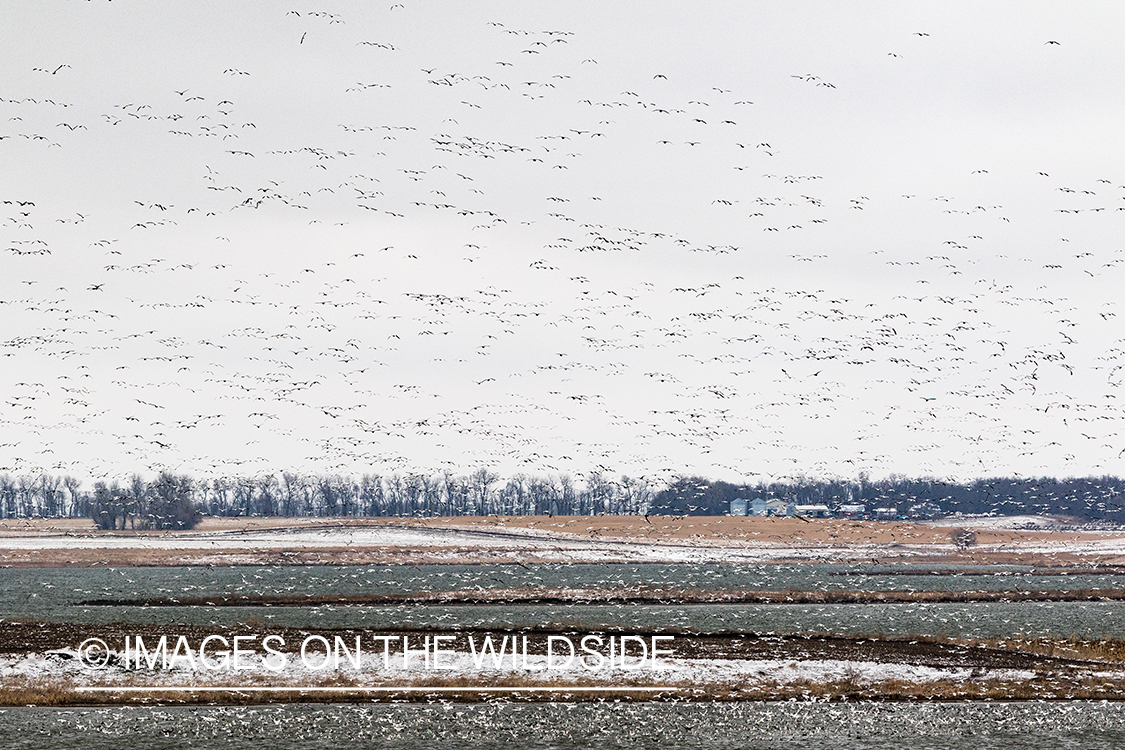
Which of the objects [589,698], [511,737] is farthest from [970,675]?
[511,737]

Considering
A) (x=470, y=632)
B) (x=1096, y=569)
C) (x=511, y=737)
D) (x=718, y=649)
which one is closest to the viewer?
(x=511, y=737)

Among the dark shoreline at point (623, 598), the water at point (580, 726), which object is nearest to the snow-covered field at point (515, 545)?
the dark shoreline at point (623, 598)

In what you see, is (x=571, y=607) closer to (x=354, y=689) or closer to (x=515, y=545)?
(x=354, y=689)

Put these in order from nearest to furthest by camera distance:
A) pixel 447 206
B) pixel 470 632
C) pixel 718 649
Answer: pixel 447 206, pixel 718 649, pixel 470 632

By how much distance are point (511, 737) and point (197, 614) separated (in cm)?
3748

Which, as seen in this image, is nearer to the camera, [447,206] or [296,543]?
[447,206]

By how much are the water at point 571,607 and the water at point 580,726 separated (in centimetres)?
1976

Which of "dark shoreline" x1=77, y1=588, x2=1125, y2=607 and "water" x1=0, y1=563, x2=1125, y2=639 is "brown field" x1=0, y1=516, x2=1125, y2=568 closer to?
"water" x1=0, y1=563, x2=1125, y2=639

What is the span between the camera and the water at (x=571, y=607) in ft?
205

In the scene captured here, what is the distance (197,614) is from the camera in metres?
67.5

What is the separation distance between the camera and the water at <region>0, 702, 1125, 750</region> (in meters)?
34.4

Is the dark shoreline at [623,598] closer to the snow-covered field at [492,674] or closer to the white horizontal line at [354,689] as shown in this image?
the snow-covered field at [492,674]

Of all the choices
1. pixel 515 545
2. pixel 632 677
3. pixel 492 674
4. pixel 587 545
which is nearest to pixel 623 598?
pixel 632 677

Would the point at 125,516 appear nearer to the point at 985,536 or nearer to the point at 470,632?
the point at 985,536
